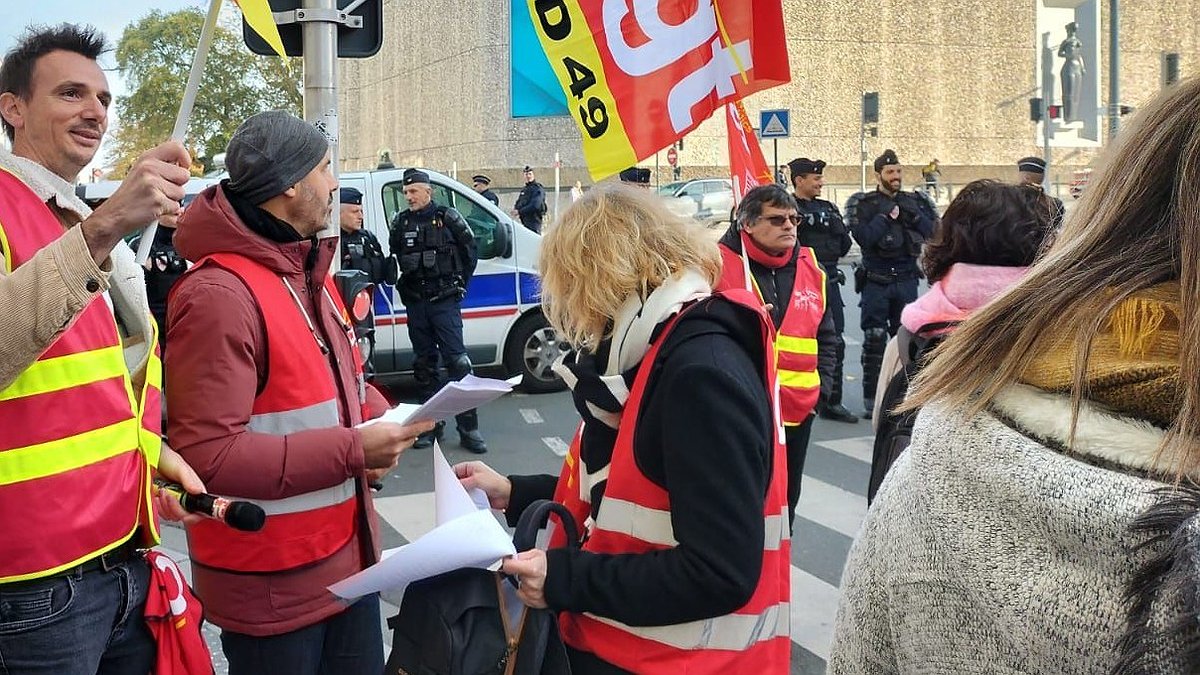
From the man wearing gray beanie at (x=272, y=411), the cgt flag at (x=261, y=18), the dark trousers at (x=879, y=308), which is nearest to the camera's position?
the man wearing gray beanie at (x=272, y=411)

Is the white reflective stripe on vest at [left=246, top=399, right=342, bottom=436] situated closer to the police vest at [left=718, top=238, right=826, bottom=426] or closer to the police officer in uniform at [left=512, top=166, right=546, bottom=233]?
the police vest at [left=718, top=238, right=826, bottom=426]

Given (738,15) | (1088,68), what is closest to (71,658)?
(738,15)

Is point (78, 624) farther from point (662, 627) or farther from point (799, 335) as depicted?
point (799, 335)

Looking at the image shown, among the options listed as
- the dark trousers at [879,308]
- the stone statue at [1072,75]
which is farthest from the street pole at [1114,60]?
the dark trousers at [879,308]

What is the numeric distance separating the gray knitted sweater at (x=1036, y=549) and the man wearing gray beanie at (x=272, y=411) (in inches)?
61.7

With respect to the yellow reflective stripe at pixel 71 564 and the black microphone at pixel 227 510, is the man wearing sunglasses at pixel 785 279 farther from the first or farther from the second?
the yellow reflective stripe at pixel 71 564

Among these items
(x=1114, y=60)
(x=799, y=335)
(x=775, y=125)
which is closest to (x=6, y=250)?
(x=799, y=335)

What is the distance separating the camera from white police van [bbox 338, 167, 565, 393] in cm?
934

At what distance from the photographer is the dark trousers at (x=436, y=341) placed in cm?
824

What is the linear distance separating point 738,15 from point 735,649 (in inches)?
93.9

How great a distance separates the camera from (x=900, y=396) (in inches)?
132

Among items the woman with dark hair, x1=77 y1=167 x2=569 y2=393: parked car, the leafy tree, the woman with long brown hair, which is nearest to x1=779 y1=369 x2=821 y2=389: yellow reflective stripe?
the woman with dark hair

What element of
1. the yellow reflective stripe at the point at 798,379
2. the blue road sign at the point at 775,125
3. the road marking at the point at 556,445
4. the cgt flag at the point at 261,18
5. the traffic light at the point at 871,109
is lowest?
the road marking at the point at 556,445

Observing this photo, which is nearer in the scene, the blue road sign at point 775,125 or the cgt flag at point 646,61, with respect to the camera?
the cgt flag at point 646,61
